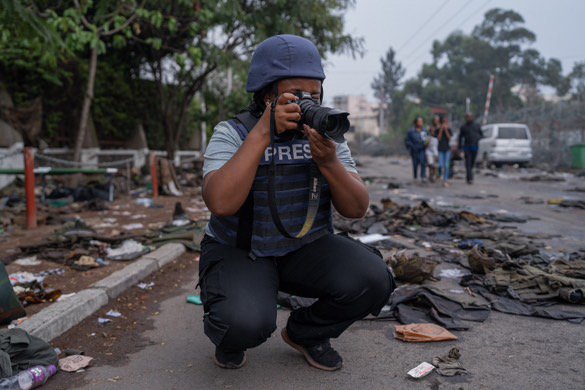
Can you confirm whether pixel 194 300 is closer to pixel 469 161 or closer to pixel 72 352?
pixel 72 352

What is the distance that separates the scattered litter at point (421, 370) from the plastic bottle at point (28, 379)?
1.85m

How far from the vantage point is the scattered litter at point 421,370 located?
101 inches

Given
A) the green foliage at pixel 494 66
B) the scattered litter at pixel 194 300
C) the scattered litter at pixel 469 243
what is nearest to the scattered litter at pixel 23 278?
the scattered litter at pixel 194 300

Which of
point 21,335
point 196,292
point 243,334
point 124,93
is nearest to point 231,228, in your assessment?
point 243,334

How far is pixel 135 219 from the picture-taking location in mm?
8266

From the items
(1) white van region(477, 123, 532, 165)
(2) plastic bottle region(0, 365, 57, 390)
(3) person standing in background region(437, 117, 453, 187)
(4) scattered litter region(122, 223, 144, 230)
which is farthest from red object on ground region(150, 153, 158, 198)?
(1) white van region(477, 123, 532, 165)

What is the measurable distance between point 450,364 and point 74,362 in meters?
2.04

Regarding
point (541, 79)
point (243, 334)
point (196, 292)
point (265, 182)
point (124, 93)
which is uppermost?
point (541, 79)

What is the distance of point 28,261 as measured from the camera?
17.2 ft

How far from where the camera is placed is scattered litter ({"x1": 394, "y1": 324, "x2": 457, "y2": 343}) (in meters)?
3.03

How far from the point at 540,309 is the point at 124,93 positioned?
49.9 ft

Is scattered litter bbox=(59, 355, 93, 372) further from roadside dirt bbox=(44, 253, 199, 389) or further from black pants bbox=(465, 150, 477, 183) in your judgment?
black pants bbox=(465, 150, 477, 183)

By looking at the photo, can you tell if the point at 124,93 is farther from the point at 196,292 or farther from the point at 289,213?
the point at 289,213

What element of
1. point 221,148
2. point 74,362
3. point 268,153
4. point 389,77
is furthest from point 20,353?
point 389,77
